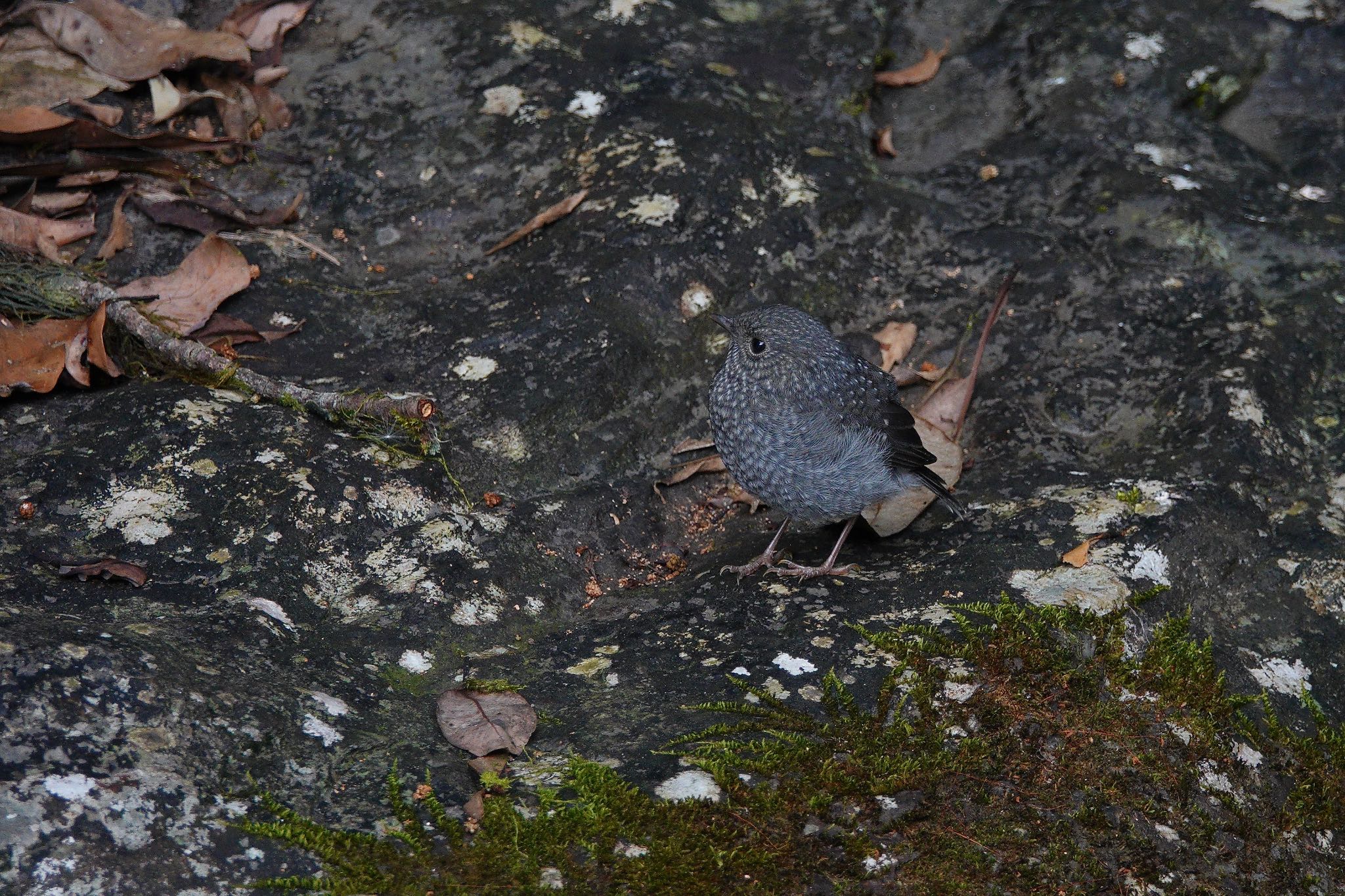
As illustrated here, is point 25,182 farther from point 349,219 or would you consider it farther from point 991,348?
point 991,348

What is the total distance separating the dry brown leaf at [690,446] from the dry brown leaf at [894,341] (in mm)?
971

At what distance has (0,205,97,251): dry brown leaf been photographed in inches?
184

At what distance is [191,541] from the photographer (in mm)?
3564

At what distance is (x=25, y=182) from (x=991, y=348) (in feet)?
14.1

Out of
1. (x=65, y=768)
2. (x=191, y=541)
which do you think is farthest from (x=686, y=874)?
(x=191, y=541)

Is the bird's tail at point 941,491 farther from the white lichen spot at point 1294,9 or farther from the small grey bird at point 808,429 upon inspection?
the white lichen spot at point 1294,9

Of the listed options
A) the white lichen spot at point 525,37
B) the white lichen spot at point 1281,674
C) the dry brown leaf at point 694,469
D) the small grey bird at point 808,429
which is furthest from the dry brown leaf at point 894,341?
the white lichen spot at point 525,37

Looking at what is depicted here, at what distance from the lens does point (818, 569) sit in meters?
4.07

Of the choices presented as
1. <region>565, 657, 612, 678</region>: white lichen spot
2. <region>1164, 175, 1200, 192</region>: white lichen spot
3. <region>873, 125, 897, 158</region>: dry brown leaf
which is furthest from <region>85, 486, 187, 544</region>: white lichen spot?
<region>1164, 175, 1200, 192</region>: white lichen spot

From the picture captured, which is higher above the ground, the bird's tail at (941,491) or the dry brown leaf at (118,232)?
the dry brown leaf at (118,232)

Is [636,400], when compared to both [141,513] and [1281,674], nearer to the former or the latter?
[141,513]

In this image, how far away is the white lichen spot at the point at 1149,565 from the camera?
3779mm

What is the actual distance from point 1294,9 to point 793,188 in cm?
363

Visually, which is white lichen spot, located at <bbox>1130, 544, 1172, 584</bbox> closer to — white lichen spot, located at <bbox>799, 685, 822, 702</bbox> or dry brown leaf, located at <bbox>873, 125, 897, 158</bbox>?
white lichen spot, located at <bbox>799, 685, 822, 702</bbox>
